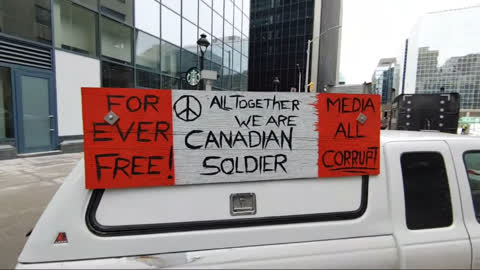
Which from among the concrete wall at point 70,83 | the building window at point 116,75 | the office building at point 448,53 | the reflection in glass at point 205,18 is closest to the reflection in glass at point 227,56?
the reflection in glass at point 205,18

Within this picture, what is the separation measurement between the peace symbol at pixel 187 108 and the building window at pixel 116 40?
1119cm

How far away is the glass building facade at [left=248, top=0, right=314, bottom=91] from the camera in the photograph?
44375mm

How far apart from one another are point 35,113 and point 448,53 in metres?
96.5

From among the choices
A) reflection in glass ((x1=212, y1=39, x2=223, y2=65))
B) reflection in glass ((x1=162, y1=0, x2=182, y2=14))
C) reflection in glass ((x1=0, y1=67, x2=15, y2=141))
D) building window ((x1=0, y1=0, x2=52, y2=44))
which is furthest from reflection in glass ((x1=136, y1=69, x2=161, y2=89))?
reflection in glass ((x1=212, y1=39, x2=223, y2=65))

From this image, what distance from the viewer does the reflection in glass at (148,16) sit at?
11.8 m

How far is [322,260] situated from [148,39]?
43.4 ft

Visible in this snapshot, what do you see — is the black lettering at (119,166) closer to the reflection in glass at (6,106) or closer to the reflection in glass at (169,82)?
the reflection in glass at (6,106)

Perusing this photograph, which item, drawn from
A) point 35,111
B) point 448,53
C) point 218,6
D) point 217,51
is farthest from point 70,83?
point 448,53

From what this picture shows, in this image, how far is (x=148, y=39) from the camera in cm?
1242

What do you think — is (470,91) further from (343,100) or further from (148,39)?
(343,100)

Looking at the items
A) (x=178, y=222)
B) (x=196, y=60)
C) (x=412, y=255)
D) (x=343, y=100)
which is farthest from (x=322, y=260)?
(x=196, y=60)

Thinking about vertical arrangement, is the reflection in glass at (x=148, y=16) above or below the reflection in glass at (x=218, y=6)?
below

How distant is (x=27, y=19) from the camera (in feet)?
27.5

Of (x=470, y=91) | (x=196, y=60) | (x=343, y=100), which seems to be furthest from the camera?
(x=470, y=91)
